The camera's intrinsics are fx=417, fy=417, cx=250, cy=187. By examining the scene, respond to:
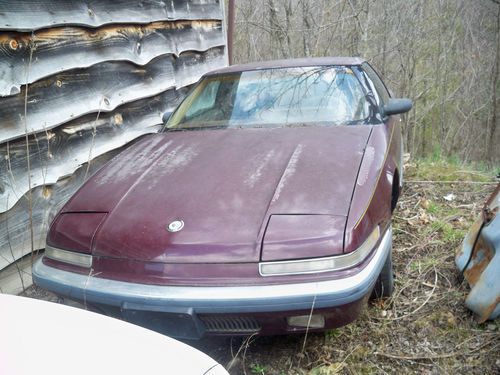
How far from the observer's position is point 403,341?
2.24 metres

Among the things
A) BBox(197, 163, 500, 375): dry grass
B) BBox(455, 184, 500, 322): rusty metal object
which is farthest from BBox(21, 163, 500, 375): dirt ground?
BBox(455, 184, 500, 322): rusty metal object

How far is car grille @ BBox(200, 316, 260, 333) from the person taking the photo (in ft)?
6.02

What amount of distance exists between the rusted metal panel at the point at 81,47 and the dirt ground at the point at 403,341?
1531 millimetres

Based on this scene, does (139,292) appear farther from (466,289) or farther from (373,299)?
(466,289)

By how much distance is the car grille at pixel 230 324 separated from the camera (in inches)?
72.3

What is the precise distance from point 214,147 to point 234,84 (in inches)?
36.7

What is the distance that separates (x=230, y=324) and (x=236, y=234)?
409 mm

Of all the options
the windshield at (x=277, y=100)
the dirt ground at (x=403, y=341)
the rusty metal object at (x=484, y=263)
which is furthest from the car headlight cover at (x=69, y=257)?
the rusty metal object at (x=484, y=263)

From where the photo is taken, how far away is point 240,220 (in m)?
1.91

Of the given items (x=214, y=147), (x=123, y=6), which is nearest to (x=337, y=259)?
(x=214, y=147)

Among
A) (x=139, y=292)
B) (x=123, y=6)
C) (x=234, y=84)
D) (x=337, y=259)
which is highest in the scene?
(x=123, y=6)

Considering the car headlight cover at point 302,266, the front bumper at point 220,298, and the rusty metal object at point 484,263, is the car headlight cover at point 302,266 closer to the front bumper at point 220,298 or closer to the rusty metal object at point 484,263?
the front bumper at point 220,298

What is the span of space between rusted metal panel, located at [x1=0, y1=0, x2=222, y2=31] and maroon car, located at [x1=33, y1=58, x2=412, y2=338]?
1.12m

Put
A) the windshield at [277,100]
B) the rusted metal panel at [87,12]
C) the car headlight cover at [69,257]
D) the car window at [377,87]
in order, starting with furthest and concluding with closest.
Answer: the car window at [377,87], the windshield at [277,100], the rusted metal panel at [87,12], the car headlight cover at [69,257]
